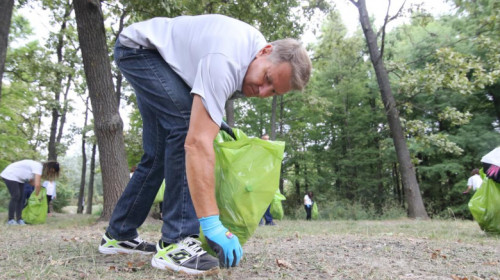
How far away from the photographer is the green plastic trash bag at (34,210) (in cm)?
612

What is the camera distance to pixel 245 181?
189 centimetres

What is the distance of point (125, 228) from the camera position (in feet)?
7.09

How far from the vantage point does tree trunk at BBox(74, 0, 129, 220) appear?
496 cm

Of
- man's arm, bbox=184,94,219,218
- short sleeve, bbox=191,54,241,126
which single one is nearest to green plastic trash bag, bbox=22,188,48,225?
man's arm, bbox=184,94,219,218

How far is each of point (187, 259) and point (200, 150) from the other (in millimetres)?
561

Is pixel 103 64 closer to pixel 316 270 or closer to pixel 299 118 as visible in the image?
pixel 316 270

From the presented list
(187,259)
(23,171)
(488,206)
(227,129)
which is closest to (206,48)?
(227,129)

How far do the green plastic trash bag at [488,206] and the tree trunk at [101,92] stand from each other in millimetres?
4554

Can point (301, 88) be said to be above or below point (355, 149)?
below

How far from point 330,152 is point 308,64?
1919cm

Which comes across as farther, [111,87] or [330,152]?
[330,152]

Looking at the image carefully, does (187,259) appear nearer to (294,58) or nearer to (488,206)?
(294,58)

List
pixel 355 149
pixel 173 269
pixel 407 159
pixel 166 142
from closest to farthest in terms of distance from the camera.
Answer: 1. pixel 173 269
2. pixel 166 142
3. pixel 407 159
4. pixel 355 149

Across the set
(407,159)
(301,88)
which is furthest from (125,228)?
(407,159)
